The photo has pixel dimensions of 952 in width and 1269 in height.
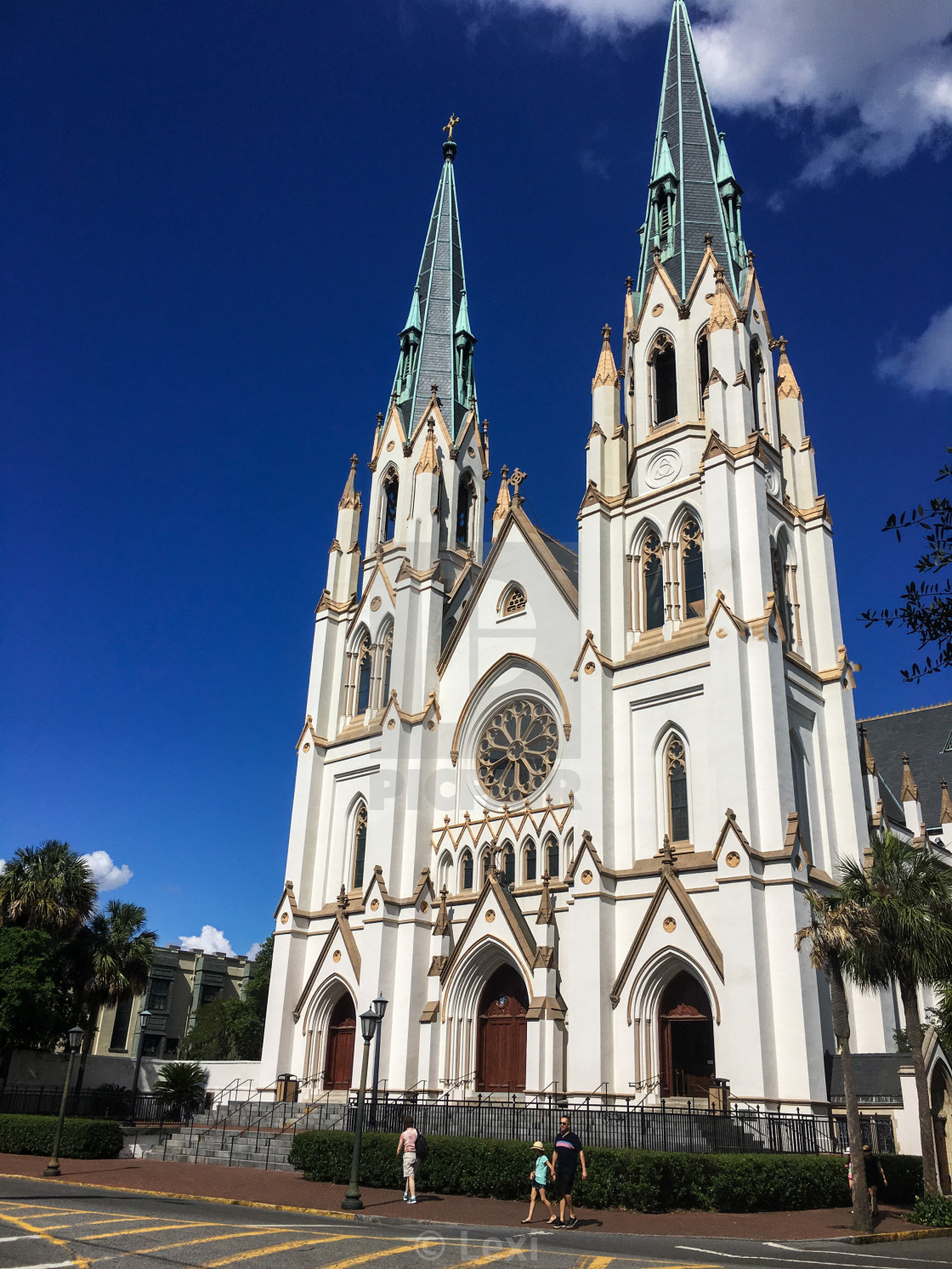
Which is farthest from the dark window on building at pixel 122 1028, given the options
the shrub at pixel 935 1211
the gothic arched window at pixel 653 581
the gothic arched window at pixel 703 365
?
the shrub at pixel 935 1211

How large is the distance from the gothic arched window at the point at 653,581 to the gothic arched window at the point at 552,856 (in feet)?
22.7

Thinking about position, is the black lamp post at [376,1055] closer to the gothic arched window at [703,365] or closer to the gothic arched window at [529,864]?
the gothic arched window at [529,864]

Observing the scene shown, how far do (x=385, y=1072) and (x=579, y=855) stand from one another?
918 cm

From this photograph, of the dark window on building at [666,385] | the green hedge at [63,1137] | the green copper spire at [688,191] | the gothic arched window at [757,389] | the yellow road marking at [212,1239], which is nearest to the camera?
the yellow road marking at [212,1239]

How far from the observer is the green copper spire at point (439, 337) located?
4362 centimetres

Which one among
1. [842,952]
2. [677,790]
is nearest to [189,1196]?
[842,952]

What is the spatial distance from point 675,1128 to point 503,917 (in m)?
9.22

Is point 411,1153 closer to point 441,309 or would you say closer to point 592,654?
point 592,654

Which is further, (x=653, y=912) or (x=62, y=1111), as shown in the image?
(x=653, y=912)

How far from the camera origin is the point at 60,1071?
38.8m

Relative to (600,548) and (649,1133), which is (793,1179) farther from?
(600,548)

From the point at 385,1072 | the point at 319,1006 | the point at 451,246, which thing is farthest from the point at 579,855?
the point at 451,246

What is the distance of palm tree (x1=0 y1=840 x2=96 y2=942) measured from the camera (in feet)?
112

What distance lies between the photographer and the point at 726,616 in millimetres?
27406
